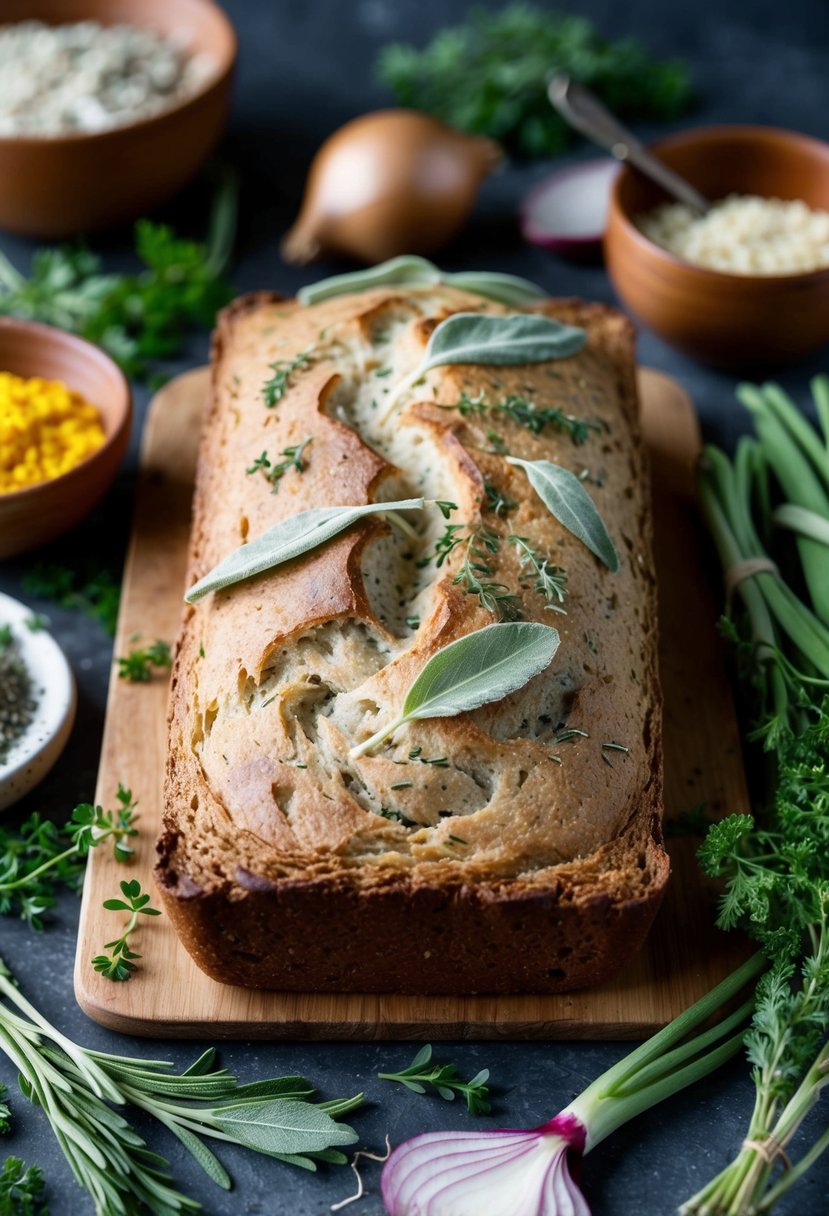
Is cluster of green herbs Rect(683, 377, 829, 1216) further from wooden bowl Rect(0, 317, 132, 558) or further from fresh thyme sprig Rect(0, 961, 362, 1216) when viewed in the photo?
wooden bowl Rect(0, 317, 132, 558)

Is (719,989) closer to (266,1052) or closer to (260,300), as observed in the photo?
(266,1052)

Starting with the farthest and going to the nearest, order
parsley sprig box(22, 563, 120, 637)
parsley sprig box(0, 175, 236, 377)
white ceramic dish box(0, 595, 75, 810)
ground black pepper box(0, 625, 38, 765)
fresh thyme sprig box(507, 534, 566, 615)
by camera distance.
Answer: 1. parsley sprig box(0, 175, 236, 377)
2. parsley sprig box(22, 563, 120, 637)
3. ground black pepper box(0, 625, 38, 765)
4. white ceramic dish box(0, 595, 75, 810)
5. fresh thyme sprig box(507, 534, 566, 615)

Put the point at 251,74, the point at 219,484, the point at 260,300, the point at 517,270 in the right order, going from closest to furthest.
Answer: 1. the point at 219,484
2. the point at 260,300
3. the point at 517,270
4. the point at 251,74

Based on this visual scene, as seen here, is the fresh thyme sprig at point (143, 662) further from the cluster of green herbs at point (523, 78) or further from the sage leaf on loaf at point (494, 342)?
the cluster of green herbs at point (523, 78)

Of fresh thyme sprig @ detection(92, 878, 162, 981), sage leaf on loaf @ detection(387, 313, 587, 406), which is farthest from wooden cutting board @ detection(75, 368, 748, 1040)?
sage leaf on loaf @ detection(387, 313, 587, 406)

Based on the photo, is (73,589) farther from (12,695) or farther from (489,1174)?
(489,1174)

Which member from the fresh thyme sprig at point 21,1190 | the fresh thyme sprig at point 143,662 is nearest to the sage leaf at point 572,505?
the fresh thyme sprig at point 143,662

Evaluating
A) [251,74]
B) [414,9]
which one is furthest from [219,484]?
[414,9]
